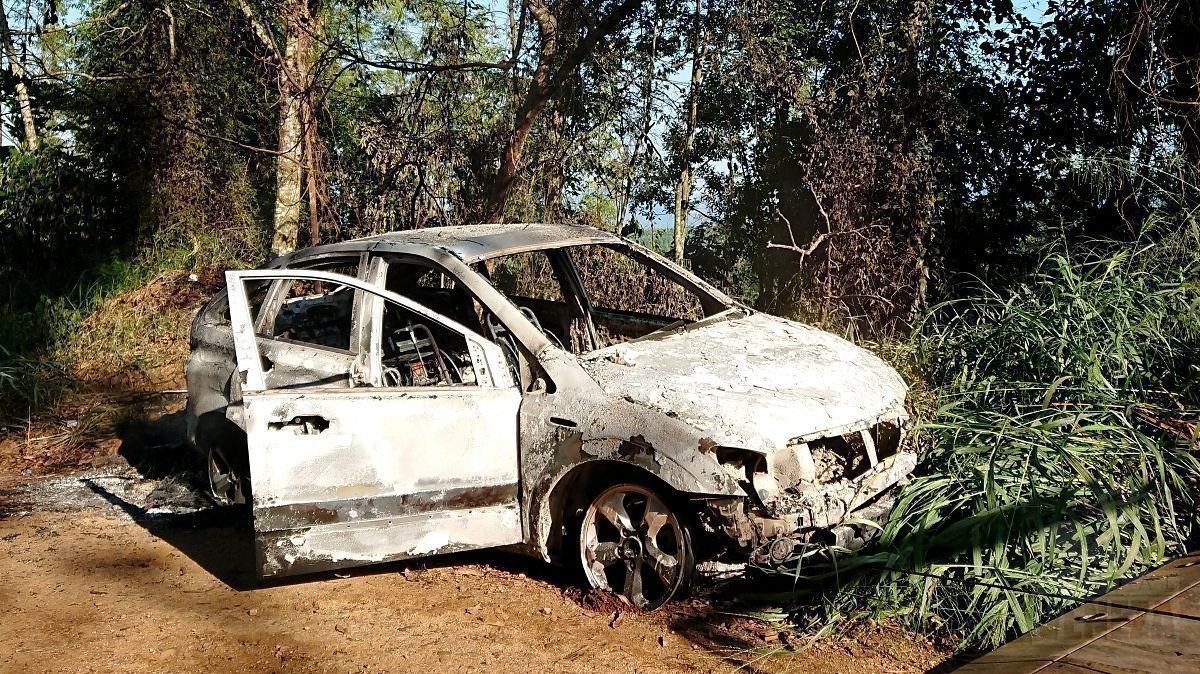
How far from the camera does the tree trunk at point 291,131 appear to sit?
955 cm

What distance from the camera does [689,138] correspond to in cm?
1028

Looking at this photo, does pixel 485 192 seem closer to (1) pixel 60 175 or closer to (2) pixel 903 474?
(1) pixel 60 175

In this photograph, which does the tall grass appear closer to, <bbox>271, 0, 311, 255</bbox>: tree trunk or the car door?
the car door

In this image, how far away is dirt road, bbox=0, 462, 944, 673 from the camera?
382 centimetres

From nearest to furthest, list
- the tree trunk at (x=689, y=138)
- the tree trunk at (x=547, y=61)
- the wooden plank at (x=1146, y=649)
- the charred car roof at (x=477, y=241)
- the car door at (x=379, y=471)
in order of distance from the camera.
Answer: the wooden plank at (x=1146, y=649), the car door at (x=379, y=471), the charred car roof at (x=477, y=241), the tree trunk at (x=547, y=61), the tree trunk at (x=689, y=138)

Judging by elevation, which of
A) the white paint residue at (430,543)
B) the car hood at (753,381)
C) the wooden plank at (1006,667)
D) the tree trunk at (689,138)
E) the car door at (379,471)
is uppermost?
the tree trunk at (689,138)

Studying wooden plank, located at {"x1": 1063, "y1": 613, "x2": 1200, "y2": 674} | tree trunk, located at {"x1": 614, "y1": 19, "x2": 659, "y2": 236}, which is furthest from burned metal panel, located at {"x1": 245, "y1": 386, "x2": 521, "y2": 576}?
tree trunk, located at {"x1": 614, "y1": 19, "x2": 659, "y2": 236}

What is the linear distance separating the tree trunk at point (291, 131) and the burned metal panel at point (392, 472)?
17.4 ft

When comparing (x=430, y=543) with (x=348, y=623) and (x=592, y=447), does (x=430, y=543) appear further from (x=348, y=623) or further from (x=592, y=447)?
(x=592, y=447)

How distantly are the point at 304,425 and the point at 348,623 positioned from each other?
90 centimetres

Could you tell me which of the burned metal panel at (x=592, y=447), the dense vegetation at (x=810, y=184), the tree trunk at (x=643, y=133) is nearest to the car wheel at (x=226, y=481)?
the burned metal panel at (x=592, y=447)

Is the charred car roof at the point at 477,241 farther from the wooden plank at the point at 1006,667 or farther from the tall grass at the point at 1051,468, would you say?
the wooden plank at the point at 1006,667

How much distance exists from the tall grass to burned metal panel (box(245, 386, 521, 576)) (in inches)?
59.5

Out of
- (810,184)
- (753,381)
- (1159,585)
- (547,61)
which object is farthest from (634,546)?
(547,61)
